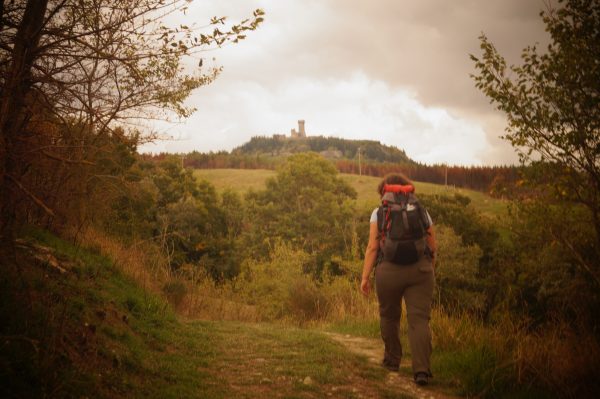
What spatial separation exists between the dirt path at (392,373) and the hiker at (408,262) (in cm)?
14

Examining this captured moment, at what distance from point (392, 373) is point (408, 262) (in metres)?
1.50

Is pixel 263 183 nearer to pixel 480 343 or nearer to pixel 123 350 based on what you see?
pixel 480 343

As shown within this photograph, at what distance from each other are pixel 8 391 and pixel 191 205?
3178cm

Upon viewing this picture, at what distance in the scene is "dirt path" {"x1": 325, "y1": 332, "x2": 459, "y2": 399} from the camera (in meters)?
4.74

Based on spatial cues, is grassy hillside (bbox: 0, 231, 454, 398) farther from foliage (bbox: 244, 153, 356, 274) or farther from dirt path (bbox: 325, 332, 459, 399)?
foliage (bbox: 244, 153, 356, 274)

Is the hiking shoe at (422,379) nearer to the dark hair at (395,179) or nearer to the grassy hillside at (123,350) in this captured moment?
the grassy hillside at (123,350)

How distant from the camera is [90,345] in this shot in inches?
174

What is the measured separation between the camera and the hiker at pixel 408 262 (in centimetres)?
501

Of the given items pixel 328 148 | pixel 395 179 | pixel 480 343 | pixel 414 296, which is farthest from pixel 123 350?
pixel 328 148

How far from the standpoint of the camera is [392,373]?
17.9ft

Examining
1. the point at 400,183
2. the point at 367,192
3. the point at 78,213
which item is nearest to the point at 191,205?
the point at 78,213

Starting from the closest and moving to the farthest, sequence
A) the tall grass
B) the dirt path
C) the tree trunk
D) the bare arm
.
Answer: the tree trunk < the tall grass < the dirt path < the bare arm

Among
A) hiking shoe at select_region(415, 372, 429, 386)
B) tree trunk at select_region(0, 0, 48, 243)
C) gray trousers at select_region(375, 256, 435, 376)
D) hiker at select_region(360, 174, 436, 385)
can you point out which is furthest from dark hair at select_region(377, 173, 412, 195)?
tree trunk at select_region(0, 0, 48, 243)

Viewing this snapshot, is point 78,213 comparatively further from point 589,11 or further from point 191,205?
point 191,205
